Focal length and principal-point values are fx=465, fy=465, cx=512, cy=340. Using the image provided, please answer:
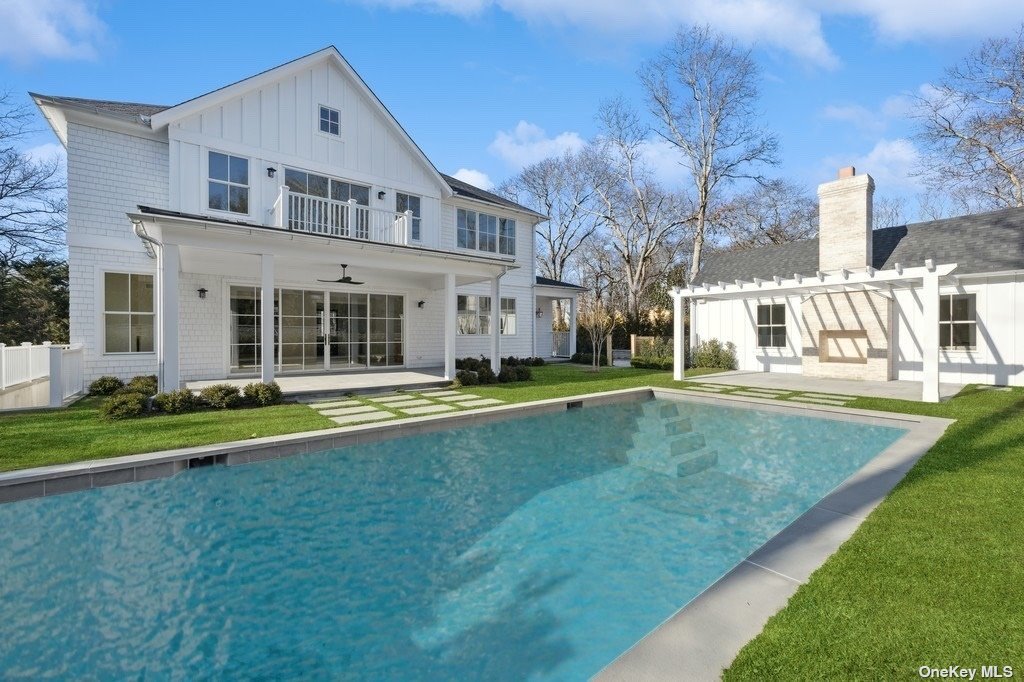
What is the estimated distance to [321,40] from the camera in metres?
13.4

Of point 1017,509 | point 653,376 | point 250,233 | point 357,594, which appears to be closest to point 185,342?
point 250,233

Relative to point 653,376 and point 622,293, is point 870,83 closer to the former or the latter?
point 653,376

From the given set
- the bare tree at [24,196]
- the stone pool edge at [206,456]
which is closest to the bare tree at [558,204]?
the bare tree at [24,196]

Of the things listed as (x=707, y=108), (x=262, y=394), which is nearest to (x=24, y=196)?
(x=262, y=394)

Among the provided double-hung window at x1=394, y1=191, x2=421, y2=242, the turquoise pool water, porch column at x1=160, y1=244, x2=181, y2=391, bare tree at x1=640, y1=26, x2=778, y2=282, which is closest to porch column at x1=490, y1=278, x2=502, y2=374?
double-hung window at x1=394, y1=191, x2=421, y2=242

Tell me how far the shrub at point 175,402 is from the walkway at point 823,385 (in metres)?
Result: 11.3

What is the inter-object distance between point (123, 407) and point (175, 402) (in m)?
0.69

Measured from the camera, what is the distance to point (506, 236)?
59.8 ft

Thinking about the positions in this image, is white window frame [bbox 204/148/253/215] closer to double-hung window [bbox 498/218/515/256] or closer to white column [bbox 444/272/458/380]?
white column [bbox 444/272/458/380]

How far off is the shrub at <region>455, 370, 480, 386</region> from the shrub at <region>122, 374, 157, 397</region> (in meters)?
6.30

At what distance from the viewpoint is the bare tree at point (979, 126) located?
56.5 ft

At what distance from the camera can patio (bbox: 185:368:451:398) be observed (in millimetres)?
10164

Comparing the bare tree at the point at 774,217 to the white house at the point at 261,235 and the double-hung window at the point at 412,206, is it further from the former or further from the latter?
the double-hung window at the point at 412,206

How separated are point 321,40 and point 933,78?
74.8ft
